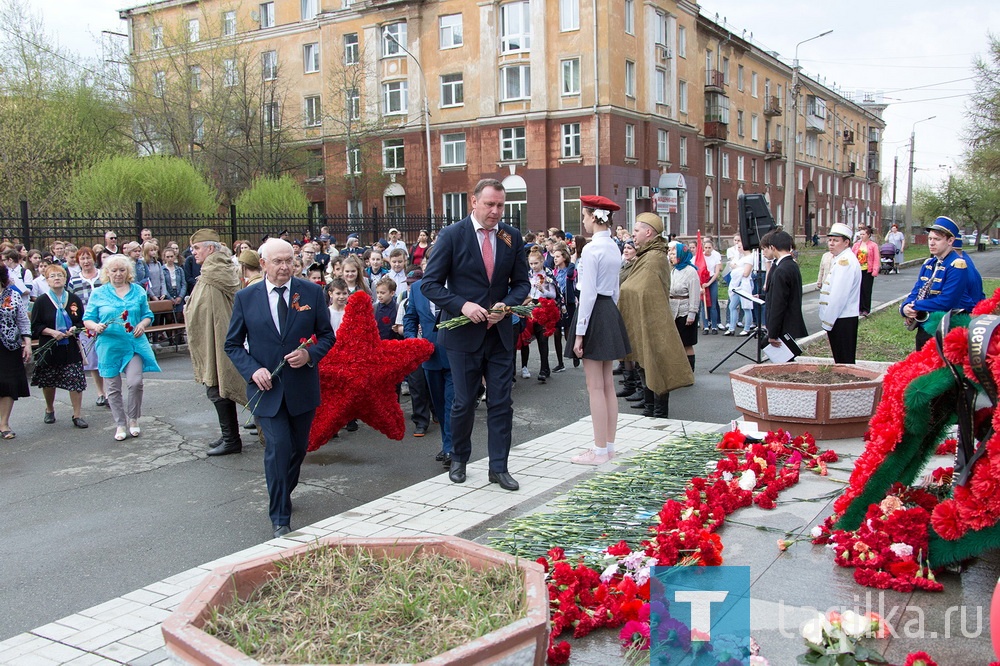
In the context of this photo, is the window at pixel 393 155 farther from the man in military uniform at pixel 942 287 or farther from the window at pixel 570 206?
the man in military uniform at pixel 942 287

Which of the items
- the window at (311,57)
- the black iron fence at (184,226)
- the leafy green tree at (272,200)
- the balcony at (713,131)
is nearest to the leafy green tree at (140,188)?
the black iron fence at (184,226)

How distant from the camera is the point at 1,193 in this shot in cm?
2544

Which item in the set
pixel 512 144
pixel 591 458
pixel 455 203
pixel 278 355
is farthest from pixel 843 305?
pixel 455 203

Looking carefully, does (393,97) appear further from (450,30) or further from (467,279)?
(467,279)

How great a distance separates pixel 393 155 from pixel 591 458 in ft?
133

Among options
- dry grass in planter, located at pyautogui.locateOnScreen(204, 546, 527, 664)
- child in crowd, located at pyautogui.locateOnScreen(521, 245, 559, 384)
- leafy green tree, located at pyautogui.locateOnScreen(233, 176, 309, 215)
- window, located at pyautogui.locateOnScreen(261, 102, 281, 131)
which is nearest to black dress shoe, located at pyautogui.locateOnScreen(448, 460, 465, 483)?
dry grass in planter, located at pyautogui.locateOnScreen(204, 546, 527, 664)

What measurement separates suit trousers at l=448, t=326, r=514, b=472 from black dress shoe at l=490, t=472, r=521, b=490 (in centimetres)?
4

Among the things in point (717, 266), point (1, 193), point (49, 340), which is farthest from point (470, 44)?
point (49, 340)

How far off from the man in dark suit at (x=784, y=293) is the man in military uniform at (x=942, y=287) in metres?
1.25

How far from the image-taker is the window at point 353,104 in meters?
43.4

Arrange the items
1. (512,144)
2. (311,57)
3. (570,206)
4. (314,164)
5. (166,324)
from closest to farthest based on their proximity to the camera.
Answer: (166,324) → (570,206) → (512,144) → (314,164) → (311,57)

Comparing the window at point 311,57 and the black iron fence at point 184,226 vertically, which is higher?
the window at point 311,57

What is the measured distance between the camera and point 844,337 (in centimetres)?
869

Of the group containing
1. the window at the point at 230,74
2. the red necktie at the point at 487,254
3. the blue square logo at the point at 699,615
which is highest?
the window at the point at 230,74
